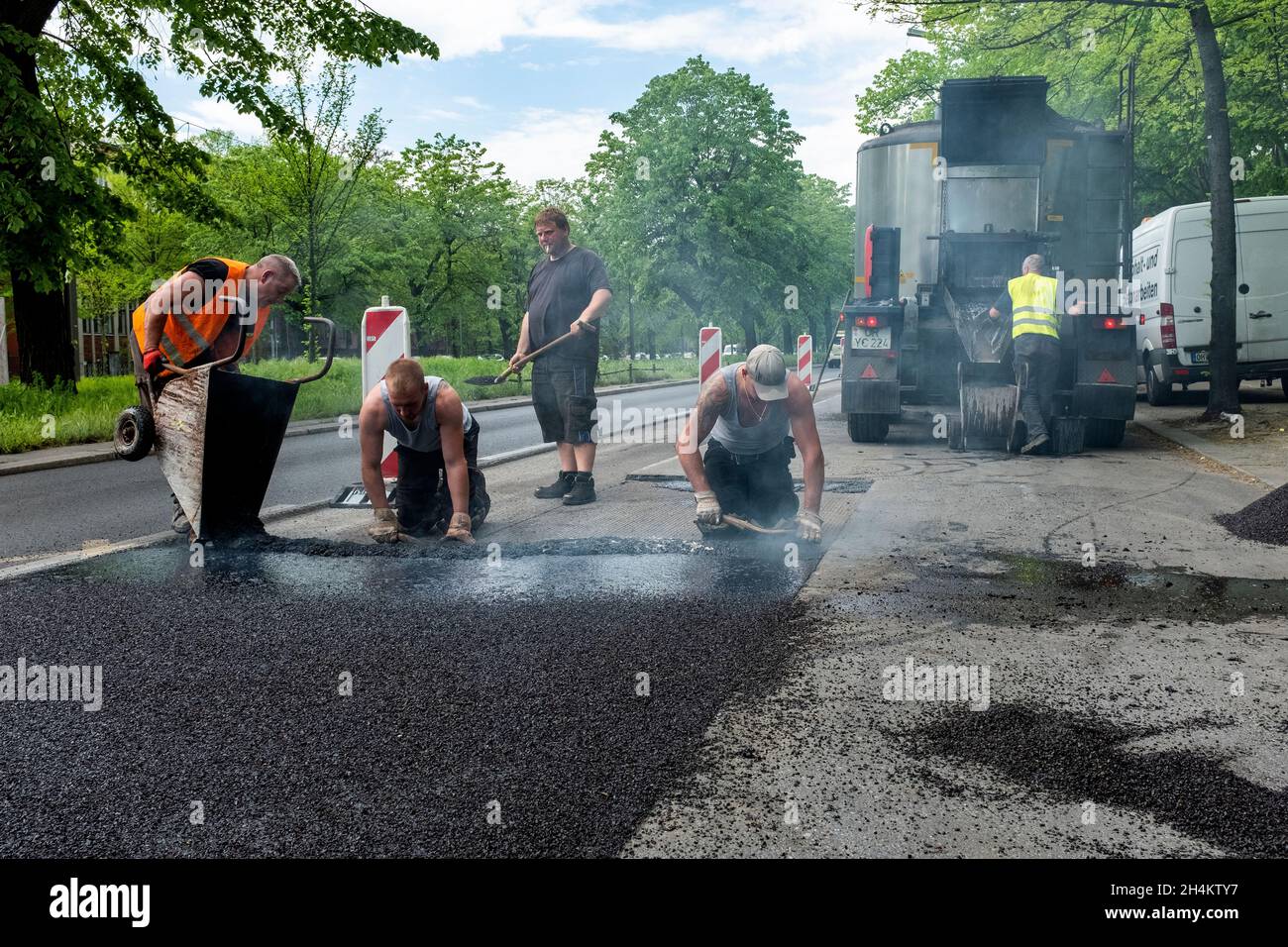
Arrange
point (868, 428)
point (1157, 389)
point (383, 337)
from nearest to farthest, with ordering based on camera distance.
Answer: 1. point (383, 337)
2. point (868, 428)
3. point (1157, 389)

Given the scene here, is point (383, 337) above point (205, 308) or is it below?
below

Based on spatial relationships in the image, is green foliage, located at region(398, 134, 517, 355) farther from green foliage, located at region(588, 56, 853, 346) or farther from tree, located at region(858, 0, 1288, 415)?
tree, located at region(858, 0, 1288, 415)

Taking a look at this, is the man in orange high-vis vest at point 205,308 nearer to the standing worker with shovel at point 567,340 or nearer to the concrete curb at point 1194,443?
the standing worker with shovel at point 567,340

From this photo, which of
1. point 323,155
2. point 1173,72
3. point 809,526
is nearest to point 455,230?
point 323,155

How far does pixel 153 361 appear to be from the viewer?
5.98 metres

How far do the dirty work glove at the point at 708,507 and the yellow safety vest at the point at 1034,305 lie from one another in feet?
19.8

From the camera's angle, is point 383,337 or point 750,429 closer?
point 750,429

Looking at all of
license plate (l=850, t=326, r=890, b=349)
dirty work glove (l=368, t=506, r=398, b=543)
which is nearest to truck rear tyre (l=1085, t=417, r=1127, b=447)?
license plate (l=850, t=326, r=890, b=349)

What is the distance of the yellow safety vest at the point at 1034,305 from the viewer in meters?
10.7

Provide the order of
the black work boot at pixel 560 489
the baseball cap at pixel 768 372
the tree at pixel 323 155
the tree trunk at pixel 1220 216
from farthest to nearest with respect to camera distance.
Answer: the tree at pixel 323 155
the tree trunk at pixel 1220 216
the black work boot at pixel 560 489
the baseball cap at pixel 768 372

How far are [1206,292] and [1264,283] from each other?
2.59 feet

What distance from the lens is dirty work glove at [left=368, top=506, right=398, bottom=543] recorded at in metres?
6.22

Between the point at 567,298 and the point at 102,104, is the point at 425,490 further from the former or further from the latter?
the point at 102,104

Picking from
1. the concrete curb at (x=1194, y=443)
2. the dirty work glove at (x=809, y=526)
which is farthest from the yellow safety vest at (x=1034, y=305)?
the dirty work glove at (x=809, y=526)
